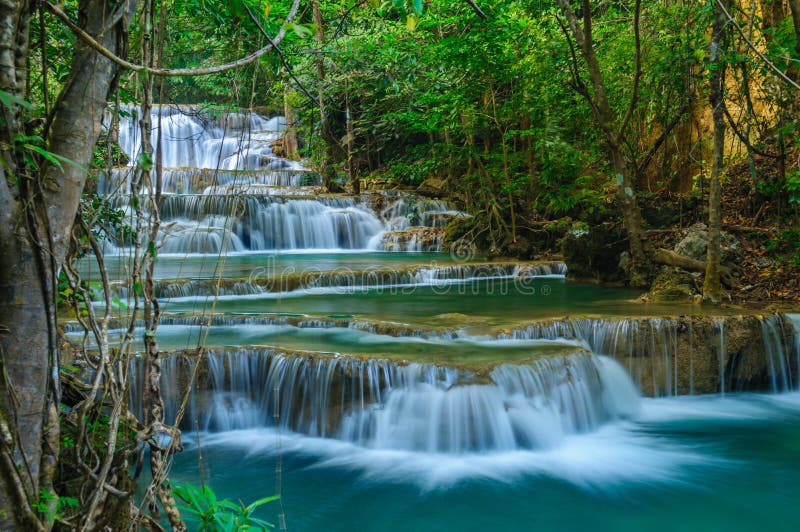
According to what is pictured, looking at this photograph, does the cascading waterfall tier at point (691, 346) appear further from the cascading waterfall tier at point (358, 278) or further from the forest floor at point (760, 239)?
the cascading waterfall tier at point (358, 278)

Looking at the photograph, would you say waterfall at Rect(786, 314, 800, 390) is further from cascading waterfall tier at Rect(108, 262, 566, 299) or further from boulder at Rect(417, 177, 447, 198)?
boulder at Rect(417, 177, 447, 198)

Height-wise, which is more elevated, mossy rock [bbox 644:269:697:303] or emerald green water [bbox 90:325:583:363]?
mossy rock [bbox 644:269:697:303]

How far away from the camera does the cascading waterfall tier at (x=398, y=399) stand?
5039mm

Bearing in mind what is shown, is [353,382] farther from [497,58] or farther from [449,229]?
[449,229]

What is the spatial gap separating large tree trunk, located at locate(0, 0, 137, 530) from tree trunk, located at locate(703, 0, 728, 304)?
7051mm

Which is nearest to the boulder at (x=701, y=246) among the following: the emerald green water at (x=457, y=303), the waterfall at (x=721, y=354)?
the emerald green water at (x=457, y=303)

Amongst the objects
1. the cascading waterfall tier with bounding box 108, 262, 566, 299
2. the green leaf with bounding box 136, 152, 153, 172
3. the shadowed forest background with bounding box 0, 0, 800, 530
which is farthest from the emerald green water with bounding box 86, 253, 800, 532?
the cascading waterfall tier with bounding box 108, 262, 566, 299

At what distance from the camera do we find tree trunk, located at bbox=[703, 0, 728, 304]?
286 inches

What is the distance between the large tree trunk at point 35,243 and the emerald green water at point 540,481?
2610 mm

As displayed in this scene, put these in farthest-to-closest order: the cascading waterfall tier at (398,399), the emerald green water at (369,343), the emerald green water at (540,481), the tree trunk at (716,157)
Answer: the tree trunk at (716,157) → the emerald green water at (369,343) → the cascading waterfall tier at (398,399) → the emerald green water at (540,481)

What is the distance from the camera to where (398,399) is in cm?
513

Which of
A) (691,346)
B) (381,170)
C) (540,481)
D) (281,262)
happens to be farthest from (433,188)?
(540,481)

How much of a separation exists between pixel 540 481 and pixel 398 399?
52.2 inches

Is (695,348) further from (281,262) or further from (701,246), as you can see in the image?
(281,262)
